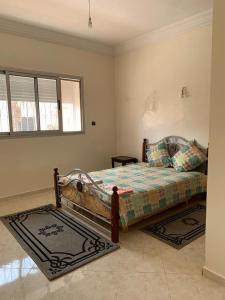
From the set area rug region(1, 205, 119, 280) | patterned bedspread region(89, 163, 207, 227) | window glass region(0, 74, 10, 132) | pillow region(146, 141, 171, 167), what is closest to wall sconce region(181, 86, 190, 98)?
pillow region(146, 141, 171, 167)

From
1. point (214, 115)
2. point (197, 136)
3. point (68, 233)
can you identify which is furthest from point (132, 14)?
point (68, 233)

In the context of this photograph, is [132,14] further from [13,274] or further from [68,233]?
[13,274]

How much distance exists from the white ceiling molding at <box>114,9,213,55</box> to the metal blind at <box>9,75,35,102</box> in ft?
6.99

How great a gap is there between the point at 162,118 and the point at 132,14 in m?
1.90

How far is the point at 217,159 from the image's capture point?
181cm

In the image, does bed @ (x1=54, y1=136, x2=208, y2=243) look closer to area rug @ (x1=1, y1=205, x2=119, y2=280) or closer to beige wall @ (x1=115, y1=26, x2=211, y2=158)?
area rug @ (x1=1, y1=205, x2=119, y2=280)

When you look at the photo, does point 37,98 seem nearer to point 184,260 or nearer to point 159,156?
point 159,156

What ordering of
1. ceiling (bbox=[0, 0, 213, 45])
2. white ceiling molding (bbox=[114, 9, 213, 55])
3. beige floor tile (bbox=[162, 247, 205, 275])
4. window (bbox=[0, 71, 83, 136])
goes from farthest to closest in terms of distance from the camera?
1. window (bbox=[0, 71, 83, 136])
2. white ceiling molding (bbox=[114, 9, 213, 55])
3. ceiling (bbox=[0, 0, 213, 45])
4. beige floor tile (bbox=[162, 247, 205, 275])

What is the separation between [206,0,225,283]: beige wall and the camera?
5.63ft

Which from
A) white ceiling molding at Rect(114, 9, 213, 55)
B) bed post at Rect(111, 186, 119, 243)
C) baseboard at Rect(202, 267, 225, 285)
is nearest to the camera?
baseboard at Rect(202, 267, 225, 285)

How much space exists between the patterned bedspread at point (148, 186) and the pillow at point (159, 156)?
0.20 meters

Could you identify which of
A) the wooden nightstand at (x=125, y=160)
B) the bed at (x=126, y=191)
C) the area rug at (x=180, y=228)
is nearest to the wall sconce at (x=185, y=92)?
the bed at (x=126, y=191)

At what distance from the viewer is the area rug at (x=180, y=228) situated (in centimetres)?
260

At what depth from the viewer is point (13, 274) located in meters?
2.08
